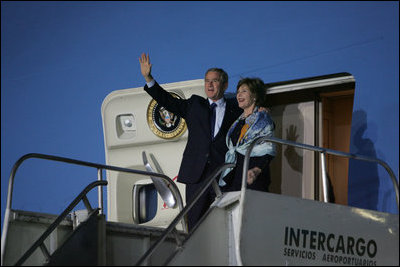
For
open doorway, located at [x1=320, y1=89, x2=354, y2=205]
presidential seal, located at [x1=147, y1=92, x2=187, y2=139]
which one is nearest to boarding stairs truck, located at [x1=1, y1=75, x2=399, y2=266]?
presidential seal, located at [x1=147, y1=92, x2=187, y2=139]

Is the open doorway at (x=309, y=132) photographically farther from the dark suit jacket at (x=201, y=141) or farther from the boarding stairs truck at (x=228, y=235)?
the boarding stairs truck at (x=228, y=235)

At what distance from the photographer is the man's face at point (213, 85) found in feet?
20.5

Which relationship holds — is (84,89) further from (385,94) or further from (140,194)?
(385,94)

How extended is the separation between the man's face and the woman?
27 cm

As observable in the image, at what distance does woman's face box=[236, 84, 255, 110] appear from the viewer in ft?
19.6

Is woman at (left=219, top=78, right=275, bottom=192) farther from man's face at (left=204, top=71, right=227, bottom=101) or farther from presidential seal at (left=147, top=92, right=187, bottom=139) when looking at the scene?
presidential seal at (left=147, top=92, right=187, bottom=139)

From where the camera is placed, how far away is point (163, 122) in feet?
25.3

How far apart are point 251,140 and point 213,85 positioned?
80cm

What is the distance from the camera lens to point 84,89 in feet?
27.8

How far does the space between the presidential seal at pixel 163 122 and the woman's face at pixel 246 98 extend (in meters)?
1.68

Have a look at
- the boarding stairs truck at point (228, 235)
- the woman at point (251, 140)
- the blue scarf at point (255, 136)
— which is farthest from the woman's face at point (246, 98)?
the boarding stairs truck at point (228, 235)

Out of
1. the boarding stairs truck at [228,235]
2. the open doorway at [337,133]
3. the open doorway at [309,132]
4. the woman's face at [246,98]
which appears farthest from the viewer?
the open doorway at [337,133]

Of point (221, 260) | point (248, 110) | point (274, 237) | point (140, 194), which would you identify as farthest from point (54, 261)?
point (140, 194)

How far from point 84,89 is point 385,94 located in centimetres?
373
